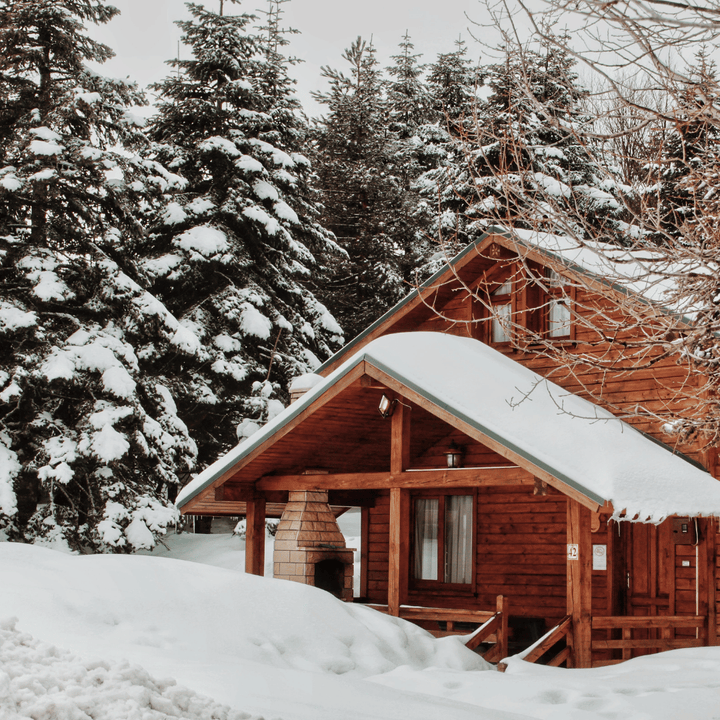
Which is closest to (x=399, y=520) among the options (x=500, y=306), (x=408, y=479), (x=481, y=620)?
(x=408, y=479)

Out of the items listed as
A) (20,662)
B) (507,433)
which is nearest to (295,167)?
(507,433)

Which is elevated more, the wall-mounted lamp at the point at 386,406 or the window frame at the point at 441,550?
the wall-mounted lamp at the point at 386,406

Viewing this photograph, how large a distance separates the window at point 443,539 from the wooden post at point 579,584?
422 cm

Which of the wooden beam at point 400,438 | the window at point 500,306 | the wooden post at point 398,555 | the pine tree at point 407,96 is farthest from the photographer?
the pine tree at point 407,96

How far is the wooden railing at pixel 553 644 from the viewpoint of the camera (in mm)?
10836

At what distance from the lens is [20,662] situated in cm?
630

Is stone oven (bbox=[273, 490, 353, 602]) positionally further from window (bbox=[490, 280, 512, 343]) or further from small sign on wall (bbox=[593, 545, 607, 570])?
window (bbox=[490, 280, 512, 343])

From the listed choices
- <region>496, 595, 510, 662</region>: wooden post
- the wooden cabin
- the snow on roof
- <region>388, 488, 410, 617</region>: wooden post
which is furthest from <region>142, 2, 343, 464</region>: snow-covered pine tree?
the snow on roof

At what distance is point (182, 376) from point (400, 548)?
13348 millimetres

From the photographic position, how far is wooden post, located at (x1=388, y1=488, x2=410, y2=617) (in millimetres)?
12367

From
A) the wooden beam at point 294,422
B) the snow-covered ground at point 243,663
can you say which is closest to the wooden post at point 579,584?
the snow-covered ground at point 243,663

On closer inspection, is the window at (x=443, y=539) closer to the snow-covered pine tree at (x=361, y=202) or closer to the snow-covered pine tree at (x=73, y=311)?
the snow-covered pine tree at (x=73, y=311)

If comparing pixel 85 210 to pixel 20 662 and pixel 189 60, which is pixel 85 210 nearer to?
pixel 189 60

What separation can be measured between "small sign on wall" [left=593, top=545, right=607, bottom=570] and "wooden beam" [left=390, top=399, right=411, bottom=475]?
3494 mm
